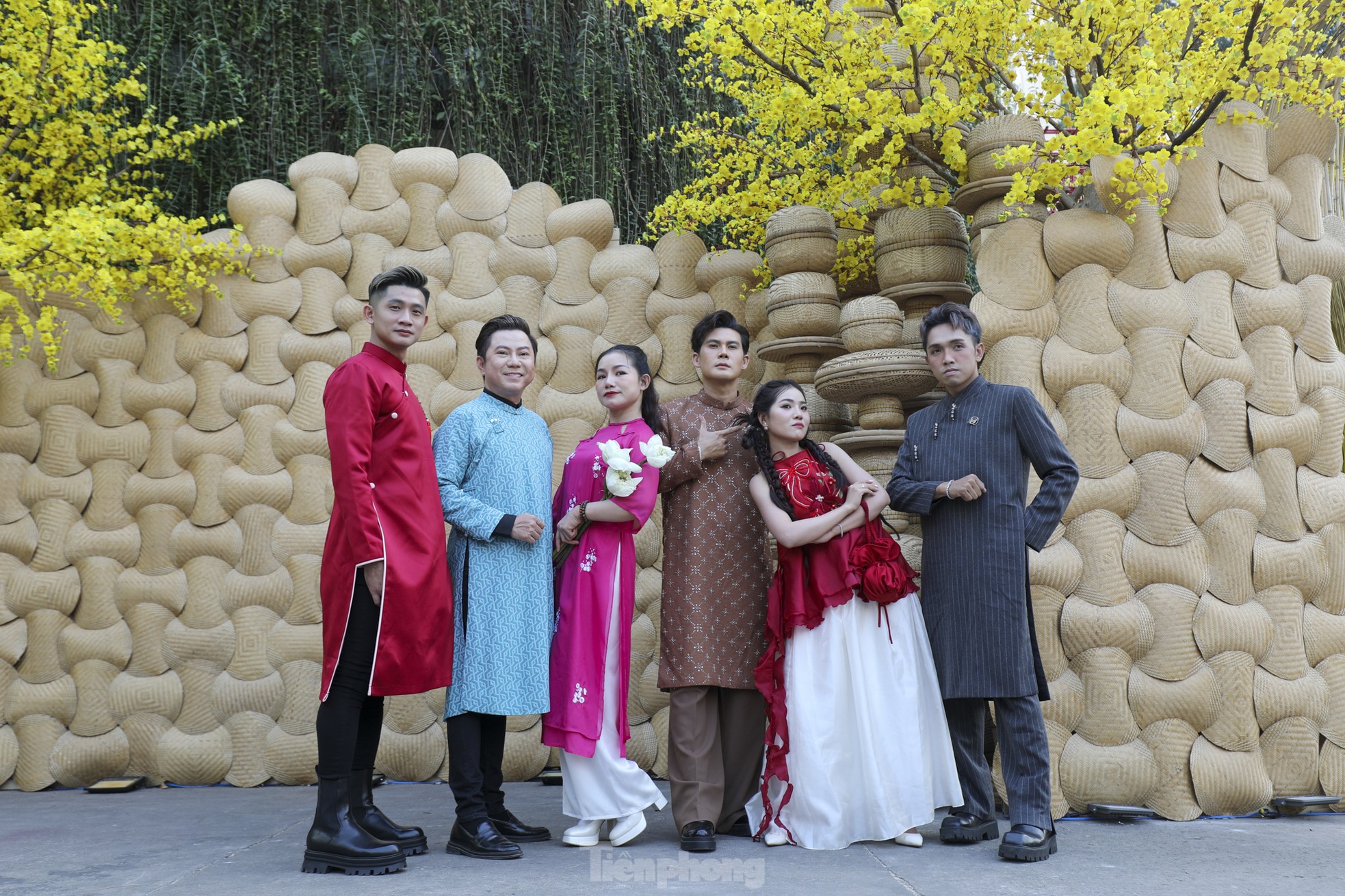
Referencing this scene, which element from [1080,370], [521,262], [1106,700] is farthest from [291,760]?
[1080,370]

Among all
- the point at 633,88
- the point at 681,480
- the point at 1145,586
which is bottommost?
the point at 1145,586

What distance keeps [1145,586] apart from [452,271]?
2.70 metres

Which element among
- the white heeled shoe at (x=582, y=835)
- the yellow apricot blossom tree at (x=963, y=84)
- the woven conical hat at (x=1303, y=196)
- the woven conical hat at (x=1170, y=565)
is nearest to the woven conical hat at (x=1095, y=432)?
the woven conical hat at (x=1170, y=565)

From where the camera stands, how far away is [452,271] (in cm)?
396

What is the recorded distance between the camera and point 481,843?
8.46 ft

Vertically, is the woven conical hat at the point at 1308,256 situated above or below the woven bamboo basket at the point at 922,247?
below

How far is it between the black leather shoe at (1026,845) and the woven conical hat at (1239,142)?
2.25 m

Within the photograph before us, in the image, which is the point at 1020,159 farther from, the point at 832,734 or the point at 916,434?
the point at 832,734

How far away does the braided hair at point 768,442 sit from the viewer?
9.41ft

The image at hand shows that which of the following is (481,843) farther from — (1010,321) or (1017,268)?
(1017,268)

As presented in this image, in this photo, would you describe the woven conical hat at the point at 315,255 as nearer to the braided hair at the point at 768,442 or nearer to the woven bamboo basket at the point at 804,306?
the woven bamboo basket at the point at 804,306

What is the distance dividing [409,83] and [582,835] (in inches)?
134

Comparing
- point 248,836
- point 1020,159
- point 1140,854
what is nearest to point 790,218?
point 1020,159

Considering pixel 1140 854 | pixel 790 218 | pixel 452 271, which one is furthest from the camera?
pixel 452 271
